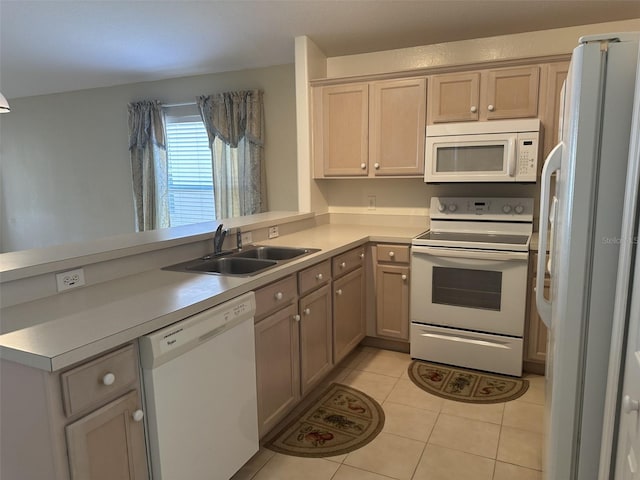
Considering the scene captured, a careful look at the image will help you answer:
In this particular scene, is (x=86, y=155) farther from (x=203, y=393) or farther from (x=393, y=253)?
(x=203, y=393)

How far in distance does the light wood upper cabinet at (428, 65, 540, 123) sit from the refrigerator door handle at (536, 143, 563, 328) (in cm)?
163

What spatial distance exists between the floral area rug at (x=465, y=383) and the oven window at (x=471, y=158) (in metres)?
1.38

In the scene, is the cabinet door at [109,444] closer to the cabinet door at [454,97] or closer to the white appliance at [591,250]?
the white appliance at [591,250]

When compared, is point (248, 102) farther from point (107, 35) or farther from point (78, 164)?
point (78, 164)

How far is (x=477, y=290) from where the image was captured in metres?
2.91

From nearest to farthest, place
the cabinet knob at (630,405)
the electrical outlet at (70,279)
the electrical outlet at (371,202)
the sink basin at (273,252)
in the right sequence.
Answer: the cabinet knob at (630,405), the electrical outlet at (70,279), the sink basin at (273,252), the electrical outlet at (371,202)

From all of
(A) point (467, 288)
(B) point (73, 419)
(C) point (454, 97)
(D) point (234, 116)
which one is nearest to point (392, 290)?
(A) point (467, 288)

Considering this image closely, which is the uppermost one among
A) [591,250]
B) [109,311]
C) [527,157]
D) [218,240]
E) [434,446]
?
[527,157]

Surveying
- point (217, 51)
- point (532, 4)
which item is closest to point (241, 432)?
point (532, 4)

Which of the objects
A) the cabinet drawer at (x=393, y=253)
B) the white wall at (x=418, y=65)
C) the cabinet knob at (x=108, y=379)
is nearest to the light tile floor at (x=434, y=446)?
the cabinet drawer at (x=393, y=253)

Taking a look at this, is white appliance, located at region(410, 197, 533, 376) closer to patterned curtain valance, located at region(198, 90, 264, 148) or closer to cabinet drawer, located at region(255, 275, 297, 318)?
cabinet drawer, located at region(255, 275, 297, 318)

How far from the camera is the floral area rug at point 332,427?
2213 mm

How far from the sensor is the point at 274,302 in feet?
6.95

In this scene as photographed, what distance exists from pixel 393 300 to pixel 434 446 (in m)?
1.18
